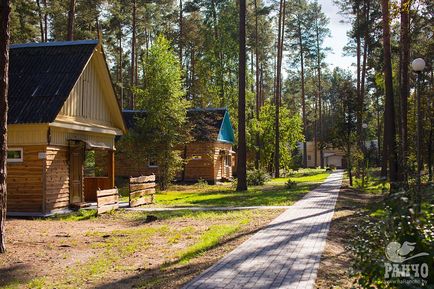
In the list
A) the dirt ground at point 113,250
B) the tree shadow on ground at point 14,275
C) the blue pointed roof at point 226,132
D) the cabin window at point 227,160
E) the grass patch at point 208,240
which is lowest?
the tree shadow on ground at point 14,275

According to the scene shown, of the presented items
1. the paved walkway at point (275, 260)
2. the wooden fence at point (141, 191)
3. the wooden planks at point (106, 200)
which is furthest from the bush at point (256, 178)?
the paved walkway at point (275, 260)

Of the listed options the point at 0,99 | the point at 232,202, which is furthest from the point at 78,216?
the point at 0,99

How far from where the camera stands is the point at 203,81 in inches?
1649

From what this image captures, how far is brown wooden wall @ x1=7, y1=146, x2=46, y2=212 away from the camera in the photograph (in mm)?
15570

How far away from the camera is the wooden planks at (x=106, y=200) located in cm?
1552

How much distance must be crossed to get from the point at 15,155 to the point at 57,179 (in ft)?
5.36

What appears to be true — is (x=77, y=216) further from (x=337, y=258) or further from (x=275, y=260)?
(x=337, y=258)

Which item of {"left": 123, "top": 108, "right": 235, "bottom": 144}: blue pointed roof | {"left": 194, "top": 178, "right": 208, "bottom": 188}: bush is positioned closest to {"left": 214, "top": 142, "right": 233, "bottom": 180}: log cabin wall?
{"left": 123, "top": 108, "right": 235, "bottom": 144}: blue pointed roof

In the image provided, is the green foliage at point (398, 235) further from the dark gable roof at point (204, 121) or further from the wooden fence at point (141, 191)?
the dark gable roof at point (204, 121)

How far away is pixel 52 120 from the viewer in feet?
49.3

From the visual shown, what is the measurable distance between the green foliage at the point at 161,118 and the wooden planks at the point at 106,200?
8681 millimetres

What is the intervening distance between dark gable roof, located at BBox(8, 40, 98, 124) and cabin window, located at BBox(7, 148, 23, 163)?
1.13m

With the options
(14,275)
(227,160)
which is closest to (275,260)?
(14,275)

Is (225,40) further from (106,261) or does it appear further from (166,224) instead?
(106,261)
